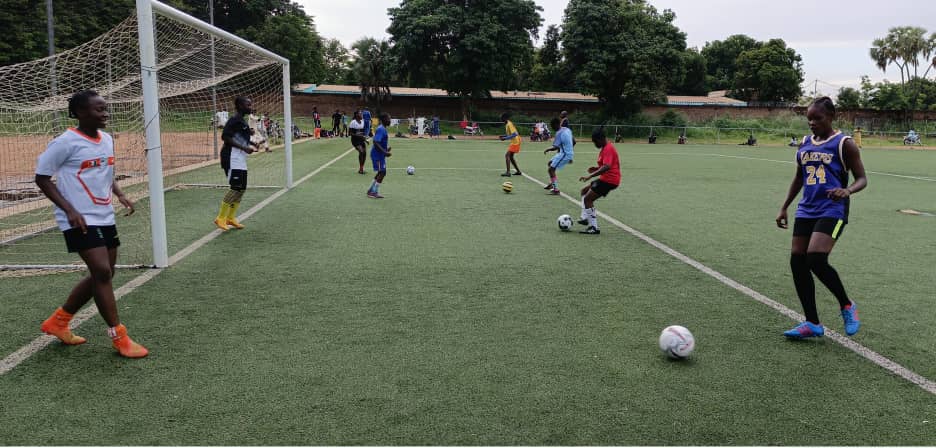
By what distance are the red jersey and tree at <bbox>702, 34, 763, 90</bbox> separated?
76632 millimetres

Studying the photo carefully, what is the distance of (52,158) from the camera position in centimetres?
410

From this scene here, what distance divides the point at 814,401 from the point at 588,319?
188cm

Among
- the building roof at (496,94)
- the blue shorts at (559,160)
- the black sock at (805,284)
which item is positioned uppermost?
the building roof at (496,94)

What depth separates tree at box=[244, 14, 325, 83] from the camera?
159 feet

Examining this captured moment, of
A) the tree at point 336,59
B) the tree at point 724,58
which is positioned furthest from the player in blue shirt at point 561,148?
the tree at point 724,58

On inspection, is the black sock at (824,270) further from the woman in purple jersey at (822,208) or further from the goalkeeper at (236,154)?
the goalkeeper at (236,154)

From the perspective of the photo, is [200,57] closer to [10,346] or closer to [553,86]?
[10,346]

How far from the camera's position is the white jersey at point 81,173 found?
4121 millimetres

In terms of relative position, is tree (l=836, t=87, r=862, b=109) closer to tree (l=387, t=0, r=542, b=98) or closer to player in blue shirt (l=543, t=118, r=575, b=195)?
tree (l=387, t=0, r=542, b=98)

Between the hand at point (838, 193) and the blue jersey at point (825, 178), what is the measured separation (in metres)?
0.08

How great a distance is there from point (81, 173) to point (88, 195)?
0.15 m

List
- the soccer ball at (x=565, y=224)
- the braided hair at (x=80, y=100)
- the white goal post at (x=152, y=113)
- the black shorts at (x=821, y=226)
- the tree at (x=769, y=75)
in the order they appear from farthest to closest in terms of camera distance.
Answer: the tree at (x=769, y=75), the soccer ball at (x=565, y=224), the white goal post at (x=152, y=113), the black shorts at (x=821, y=226), the braided hair at (x=80, y=100)

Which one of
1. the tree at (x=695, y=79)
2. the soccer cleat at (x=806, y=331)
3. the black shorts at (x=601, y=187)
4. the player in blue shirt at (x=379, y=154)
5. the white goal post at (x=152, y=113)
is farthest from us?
the tree at (x=695, y=79)

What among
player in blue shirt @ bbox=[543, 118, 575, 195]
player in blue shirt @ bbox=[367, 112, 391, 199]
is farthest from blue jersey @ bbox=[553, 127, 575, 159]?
player in blue shirt @ bbox=[367, 112, 391, 199]
